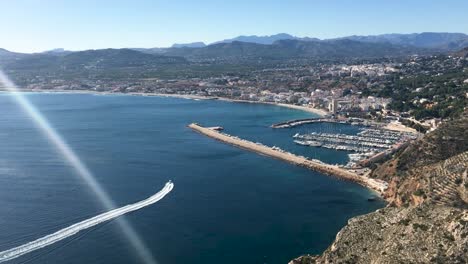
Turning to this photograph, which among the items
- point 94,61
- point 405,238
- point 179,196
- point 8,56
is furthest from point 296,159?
point 8,56

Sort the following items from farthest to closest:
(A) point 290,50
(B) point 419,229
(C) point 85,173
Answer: (A) point 290,50 < (C) point 85,173 < (B) point 419,229

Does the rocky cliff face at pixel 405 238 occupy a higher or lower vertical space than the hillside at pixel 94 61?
higher

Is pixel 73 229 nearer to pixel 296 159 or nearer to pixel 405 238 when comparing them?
pixel 405 238

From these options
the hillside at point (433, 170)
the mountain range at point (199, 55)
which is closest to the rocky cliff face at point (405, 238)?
the hillside at point (433, 170)

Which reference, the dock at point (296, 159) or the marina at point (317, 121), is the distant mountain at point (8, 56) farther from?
the dock at point (296, 159)

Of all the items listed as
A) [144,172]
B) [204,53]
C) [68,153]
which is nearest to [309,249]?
[144,172]

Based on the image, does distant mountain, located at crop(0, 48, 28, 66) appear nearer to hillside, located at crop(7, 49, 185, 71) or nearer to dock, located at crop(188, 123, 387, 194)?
hillside, located at crop(7, 49, 185, 71)

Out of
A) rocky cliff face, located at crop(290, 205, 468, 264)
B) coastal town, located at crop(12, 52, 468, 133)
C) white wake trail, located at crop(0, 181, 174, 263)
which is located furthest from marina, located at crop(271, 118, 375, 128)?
→ rocky cliff face, located at crop(290, 205, 468, 264)
